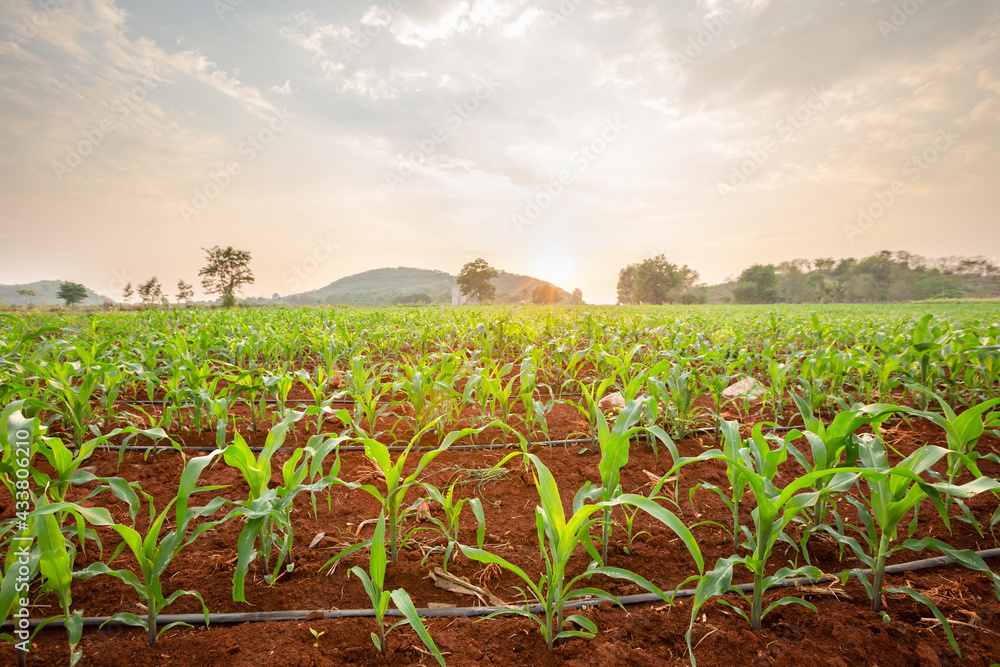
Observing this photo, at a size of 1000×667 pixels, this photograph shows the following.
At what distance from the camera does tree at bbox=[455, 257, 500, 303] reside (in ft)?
236

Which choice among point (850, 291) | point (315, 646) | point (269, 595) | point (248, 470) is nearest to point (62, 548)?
point (248, 470)

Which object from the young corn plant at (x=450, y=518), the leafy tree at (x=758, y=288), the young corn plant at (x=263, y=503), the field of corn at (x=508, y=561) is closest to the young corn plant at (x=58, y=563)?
the field of corn at (x=508, y=561)

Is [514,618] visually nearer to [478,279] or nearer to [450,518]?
[450,518]

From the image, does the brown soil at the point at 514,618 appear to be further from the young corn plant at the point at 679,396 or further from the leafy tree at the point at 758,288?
the leafy tree at the point at 758,288

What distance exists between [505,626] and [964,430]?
1947 millimetres

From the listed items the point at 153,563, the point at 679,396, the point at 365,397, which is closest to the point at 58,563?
the point at 153,563

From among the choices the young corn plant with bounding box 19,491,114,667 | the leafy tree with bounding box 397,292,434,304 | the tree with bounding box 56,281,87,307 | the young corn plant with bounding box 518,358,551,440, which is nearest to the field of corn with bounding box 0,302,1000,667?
the young corn plant with bounding box 19,491,114,667

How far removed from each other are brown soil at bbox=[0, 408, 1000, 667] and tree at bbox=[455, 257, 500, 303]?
70711mm

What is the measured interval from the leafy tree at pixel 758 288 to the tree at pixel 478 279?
42.3m

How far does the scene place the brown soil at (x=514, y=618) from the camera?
110cm

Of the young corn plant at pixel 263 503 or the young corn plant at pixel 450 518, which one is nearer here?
the young corn plant at pixel 263 503

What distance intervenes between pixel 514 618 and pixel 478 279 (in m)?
71.4

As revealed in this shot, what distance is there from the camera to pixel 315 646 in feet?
3.70

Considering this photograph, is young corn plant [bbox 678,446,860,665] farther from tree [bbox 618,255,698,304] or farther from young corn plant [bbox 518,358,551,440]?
tree [bbox 618,255,698,304]
